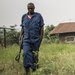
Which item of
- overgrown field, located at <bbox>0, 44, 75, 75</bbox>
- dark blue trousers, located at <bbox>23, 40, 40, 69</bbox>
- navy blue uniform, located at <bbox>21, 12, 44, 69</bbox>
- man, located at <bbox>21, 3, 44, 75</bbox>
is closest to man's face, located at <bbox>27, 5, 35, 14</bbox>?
man, located at <bbox>21, 3, 44, 75</bbox>

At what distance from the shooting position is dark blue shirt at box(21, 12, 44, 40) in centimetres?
890

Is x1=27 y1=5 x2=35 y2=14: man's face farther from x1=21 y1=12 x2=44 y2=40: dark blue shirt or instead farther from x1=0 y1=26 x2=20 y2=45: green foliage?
x1=0 y1=26 x2=20 y2=45: green foliage

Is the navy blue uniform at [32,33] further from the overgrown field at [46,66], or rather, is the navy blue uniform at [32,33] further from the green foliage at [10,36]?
the green foliage at [10,36]

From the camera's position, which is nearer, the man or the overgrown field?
the overgrown field

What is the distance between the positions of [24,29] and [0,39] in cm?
827

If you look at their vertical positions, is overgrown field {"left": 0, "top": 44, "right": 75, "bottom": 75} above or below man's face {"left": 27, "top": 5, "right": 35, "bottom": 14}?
below

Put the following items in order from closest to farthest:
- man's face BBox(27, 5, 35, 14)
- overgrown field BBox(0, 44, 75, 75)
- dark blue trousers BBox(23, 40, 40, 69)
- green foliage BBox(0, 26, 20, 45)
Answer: overgrown field BBox(0, 44, 75, 75) < dark blue trousers BBox(23, 40, 40, 69) < man's face BBox(27, 5, 35, 14) < green foliage BBox(0, 26, 20, 45)

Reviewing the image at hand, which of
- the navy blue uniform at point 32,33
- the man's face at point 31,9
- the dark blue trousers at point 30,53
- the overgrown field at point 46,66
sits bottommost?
the overgrown field at point 46,66

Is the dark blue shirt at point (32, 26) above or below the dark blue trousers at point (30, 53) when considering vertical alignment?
above

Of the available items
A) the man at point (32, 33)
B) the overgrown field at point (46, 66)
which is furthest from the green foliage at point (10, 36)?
the man at point (32, 33)

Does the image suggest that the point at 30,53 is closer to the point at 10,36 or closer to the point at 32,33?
the point at 32,33

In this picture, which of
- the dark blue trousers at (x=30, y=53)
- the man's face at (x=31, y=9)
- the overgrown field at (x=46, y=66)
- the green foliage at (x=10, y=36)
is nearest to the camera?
the overgrown field at (x=46, y=66)

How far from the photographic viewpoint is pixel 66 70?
7949mm

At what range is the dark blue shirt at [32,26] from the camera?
890 centimetres
